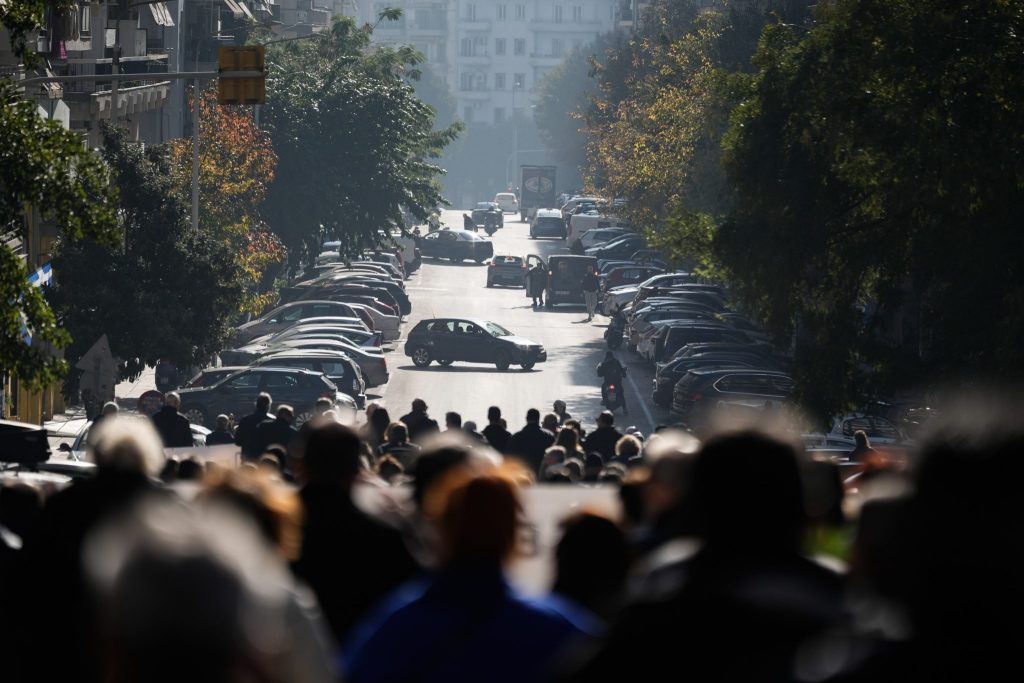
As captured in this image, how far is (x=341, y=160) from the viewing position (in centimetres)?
5659

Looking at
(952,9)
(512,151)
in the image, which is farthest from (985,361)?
(512,151)

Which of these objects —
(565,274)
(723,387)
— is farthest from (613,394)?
(565,274)

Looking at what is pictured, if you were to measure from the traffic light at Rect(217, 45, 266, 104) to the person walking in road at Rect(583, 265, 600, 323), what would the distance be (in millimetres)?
39334

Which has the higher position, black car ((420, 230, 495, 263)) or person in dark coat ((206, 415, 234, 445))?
person in dark coat ((206, 415, 234, 445))

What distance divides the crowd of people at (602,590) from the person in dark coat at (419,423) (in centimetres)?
1302

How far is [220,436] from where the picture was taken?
22656 mm

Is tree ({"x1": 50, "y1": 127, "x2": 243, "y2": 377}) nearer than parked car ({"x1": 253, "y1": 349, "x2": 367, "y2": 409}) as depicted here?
Yes

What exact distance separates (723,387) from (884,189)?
11862 millimetres

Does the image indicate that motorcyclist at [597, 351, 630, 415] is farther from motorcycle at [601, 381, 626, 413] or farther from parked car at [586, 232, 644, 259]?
parked car at [586, 232, 644, 259]

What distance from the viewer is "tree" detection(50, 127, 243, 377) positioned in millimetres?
34469

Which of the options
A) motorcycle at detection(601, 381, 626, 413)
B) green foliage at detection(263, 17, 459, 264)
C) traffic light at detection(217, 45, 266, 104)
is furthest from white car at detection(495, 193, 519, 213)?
traffic light at detection(217, 45, 266, 104)

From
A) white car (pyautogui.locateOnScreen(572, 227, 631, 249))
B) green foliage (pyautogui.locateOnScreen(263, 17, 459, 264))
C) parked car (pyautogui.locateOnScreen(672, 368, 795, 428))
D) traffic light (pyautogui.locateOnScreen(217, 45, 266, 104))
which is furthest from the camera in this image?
white car (pyautogui.locateOnScreen(572, 227, 631, 249))

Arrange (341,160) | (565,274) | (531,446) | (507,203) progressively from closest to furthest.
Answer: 1. (531,446)
2. (341,160)
3. (565,274)
4. (507,203)

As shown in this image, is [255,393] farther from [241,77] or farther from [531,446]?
[531,446]
